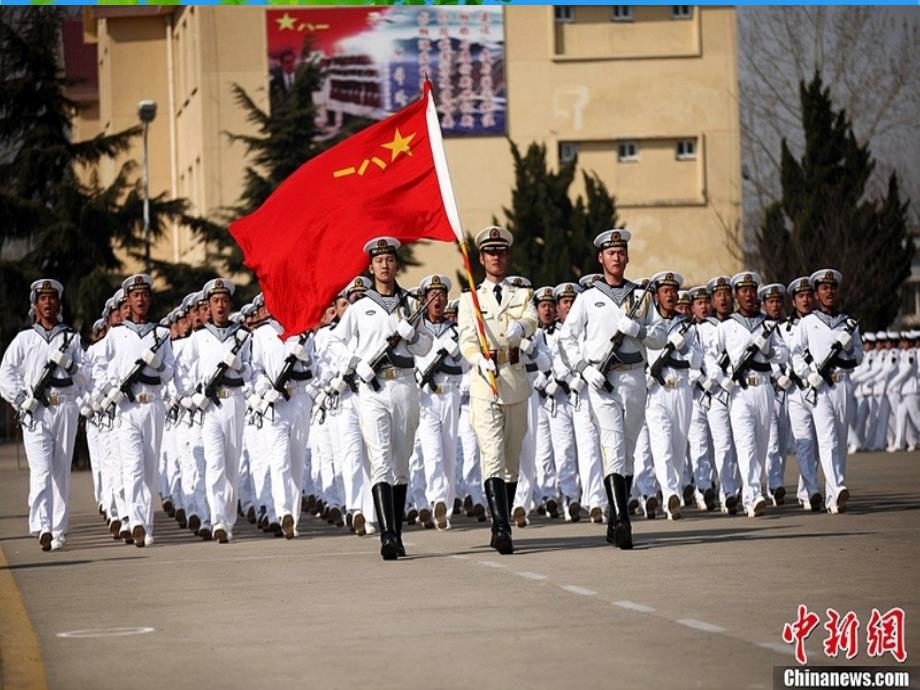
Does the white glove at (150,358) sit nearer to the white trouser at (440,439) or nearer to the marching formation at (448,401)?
the marching formation at (448,401)

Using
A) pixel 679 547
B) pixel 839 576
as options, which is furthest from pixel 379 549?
pixel 839 576

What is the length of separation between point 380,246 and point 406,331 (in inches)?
26.6

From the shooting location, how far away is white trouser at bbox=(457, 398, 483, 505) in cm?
2086

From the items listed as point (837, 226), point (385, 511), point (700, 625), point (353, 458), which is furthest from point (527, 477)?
point (837, 226)

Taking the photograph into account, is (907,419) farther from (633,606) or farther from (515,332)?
(633,606)

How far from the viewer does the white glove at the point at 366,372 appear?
15242mm

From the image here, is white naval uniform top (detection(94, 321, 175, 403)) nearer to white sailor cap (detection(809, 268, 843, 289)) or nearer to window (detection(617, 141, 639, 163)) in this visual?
white sailor cap (detection(809, 268, 843, 289))

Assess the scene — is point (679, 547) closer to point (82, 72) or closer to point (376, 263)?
point (376, 263)

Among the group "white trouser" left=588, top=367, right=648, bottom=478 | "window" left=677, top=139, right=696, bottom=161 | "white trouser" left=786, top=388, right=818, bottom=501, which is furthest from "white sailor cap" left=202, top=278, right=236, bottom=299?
"window" left=677, top=139, right=696, bottom=161

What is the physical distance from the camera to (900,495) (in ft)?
69.6

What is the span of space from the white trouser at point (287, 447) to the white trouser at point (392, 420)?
3.13 metres

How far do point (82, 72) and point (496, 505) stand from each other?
223 feet

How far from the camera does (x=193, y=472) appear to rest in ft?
64.4

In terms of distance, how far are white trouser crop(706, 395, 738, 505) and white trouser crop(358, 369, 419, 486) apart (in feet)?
17.4
